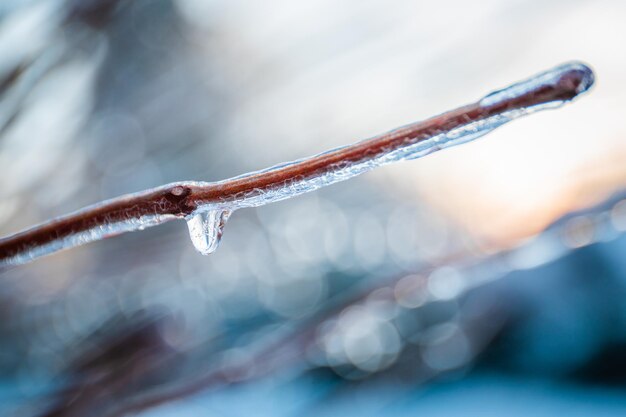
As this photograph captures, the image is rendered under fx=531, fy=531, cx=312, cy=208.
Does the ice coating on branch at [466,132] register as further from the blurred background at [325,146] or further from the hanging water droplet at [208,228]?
the blurred background at [325,146]

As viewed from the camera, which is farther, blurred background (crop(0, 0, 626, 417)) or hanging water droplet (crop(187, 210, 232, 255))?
blurred background (crop(0, 0, 626, 417))

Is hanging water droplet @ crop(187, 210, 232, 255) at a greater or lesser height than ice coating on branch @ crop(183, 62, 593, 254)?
greater

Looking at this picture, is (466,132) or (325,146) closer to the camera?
(466,132)

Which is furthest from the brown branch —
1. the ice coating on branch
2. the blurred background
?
the blurred background

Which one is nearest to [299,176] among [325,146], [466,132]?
[466,132]

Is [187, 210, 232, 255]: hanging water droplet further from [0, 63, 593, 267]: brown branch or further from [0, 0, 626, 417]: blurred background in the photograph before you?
[0, 0, 626, 417]: blurred background

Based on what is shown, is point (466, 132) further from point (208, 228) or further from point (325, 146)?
point (325, 146)

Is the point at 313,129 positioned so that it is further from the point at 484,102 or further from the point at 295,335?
the point at 484,102
